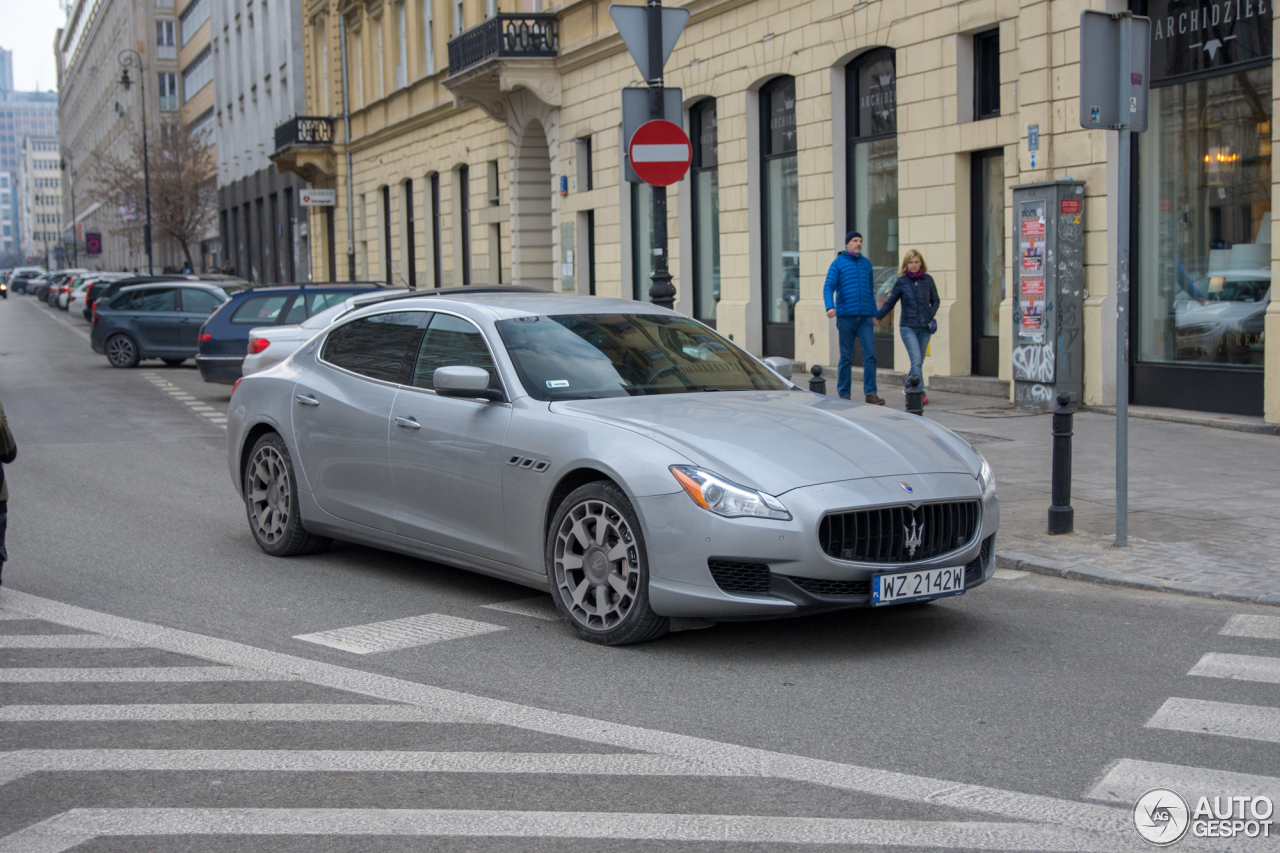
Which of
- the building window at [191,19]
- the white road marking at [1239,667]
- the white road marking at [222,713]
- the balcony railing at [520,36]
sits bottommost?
the white road marking at [1239,667]

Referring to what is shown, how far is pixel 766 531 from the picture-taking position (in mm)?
5715

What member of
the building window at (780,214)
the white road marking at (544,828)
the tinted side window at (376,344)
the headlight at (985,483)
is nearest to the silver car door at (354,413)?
the tinted side window at (376,344)

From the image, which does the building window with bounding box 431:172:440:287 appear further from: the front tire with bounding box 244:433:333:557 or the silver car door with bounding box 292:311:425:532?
the silver car door with bounding box 292:311:425:532

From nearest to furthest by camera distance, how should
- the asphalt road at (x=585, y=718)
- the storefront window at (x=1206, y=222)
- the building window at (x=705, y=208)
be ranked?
the asphalt road at (x=585, y=718), the storefront window at (x=1206, y=222), the building window at (x=705, y=208)

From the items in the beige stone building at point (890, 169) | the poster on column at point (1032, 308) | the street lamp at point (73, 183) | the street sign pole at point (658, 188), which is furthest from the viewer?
the street lamp at point (73, 183)

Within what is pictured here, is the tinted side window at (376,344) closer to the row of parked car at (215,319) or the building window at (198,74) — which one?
the row of parked car at (215,319)

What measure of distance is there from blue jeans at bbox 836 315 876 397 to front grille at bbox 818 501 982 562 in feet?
30.6

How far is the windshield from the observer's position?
6.87 metres

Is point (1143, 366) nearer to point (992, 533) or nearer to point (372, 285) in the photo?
point (992, 533)

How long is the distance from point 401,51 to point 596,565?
34.5m

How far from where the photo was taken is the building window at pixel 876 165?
18.6 m

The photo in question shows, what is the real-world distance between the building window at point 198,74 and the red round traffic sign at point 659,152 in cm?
6656

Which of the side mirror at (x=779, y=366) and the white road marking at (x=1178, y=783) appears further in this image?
the side mirror at (x=779, y=366)

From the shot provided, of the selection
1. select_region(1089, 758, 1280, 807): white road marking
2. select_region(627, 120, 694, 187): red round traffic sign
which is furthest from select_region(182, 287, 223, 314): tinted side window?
select_region(1089, 758, 1280, 807): white road marking
